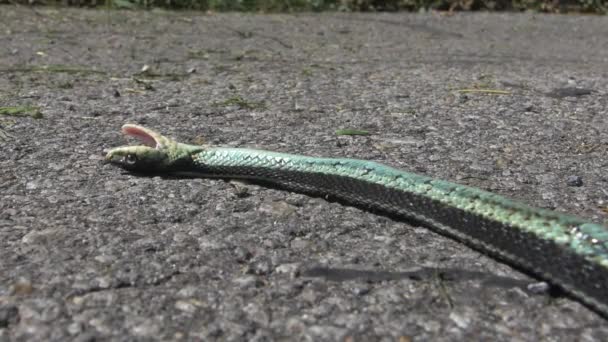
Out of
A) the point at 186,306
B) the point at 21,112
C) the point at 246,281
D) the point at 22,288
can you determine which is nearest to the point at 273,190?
the point at 246,281

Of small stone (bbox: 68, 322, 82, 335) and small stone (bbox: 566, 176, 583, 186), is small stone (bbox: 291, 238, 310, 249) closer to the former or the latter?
small stone (bbox: 68, 322, 82, 335)

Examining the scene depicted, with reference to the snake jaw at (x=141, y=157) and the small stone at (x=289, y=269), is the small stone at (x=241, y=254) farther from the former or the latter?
the snake jaw at (x=141, y=157)

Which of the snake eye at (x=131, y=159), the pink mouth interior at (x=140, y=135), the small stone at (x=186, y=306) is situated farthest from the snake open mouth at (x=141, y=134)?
the small stone at (x=186, y=306)

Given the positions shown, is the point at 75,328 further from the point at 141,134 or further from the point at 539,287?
the point at 141,134

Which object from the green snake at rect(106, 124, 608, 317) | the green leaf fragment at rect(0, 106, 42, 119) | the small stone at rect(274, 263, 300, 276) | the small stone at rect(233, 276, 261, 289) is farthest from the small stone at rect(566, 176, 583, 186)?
the green leaf fragment at rect(0, 106, 42, 119)

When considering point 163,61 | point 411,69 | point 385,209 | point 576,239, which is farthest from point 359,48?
point 576,239

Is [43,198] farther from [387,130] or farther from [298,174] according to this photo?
[387,130]
